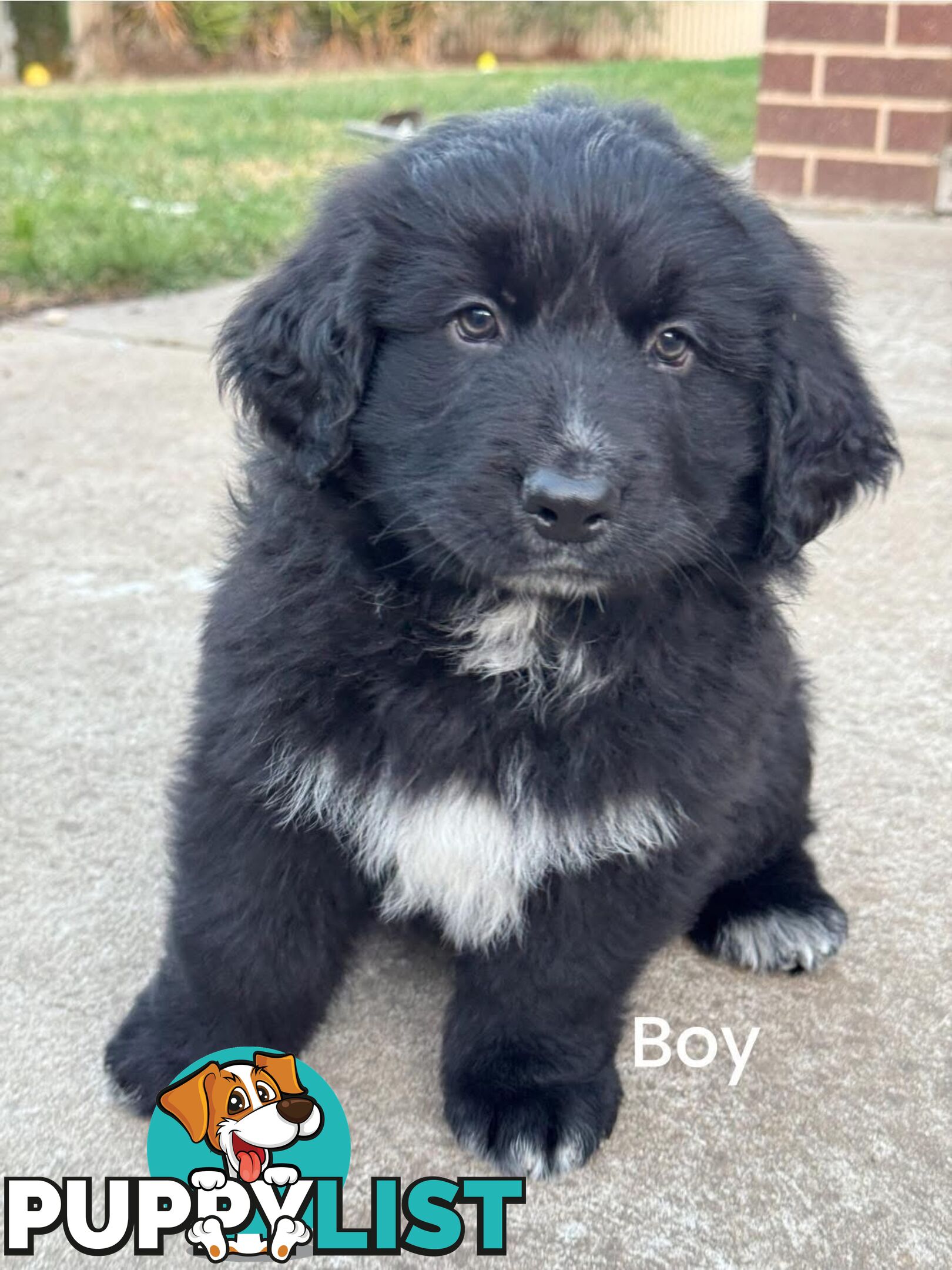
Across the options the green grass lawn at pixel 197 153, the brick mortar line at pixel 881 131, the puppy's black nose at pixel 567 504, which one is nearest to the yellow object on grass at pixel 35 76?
the green grass lawn at pixel 197 153

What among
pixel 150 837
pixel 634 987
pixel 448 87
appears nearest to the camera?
pixel 634 987

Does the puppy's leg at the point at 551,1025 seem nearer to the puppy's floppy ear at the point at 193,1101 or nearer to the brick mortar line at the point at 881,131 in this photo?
the puppy's floppy ear at the point at 193,1101

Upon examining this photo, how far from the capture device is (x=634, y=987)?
2293 millimetres

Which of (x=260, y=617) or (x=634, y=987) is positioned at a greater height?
(x=260, y=617)

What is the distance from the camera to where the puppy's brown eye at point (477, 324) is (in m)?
1.91

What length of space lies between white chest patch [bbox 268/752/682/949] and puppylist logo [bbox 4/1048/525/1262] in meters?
0.35

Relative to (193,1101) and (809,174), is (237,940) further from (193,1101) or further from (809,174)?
(809,174)

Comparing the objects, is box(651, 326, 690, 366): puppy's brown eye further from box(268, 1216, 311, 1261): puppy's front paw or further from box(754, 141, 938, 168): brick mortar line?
box(754, 141, 938, 168): brick mortar line

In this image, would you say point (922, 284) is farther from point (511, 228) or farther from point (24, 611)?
point (511, 228)

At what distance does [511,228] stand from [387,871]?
89 centimetres

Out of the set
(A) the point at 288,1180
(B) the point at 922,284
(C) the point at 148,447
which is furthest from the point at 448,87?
(A) the point at 288,1180

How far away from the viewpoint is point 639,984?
7.86ft

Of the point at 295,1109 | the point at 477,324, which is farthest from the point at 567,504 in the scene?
the point at 295,1109

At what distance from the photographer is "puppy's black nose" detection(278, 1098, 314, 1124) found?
1.92 metres
